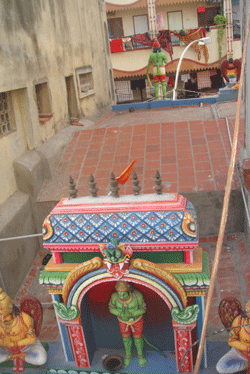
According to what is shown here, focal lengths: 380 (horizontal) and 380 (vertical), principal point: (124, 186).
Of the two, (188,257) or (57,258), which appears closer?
(188,257)

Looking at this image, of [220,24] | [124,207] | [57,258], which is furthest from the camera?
[220,24]

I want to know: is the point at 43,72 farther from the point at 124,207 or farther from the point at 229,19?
the point at 229,19

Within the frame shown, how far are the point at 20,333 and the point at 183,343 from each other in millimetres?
1896

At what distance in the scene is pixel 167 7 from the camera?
2305 cm

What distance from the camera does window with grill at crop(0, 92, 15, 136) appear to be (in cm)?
724

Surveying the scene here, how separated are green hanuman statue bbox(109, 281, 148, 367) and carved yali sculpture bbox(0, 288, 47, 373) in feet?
3.22

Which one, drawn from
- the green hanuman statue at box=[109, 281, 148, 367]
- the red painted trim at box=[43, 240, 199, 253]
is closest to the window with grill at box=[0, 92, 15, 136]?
the red painted trim at box=[43, 240, 199, 253]

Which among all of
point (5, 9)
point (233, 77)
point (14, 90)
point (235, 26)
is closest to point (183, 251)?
point (14, 90)

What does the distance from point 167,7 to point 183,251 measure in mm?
22324

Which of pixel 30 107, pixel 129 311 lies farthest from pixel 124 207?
pixel 30 107

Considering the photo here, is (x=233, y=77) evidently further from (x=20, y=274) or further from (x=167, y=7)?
(x=167, y=7)

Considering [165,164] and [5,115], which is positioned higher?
[5,115]

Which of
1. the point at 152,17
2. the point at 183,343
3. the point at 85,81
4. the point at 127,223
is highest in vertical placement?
the point at 152,17

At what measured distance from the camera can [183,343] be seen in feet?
14.0
